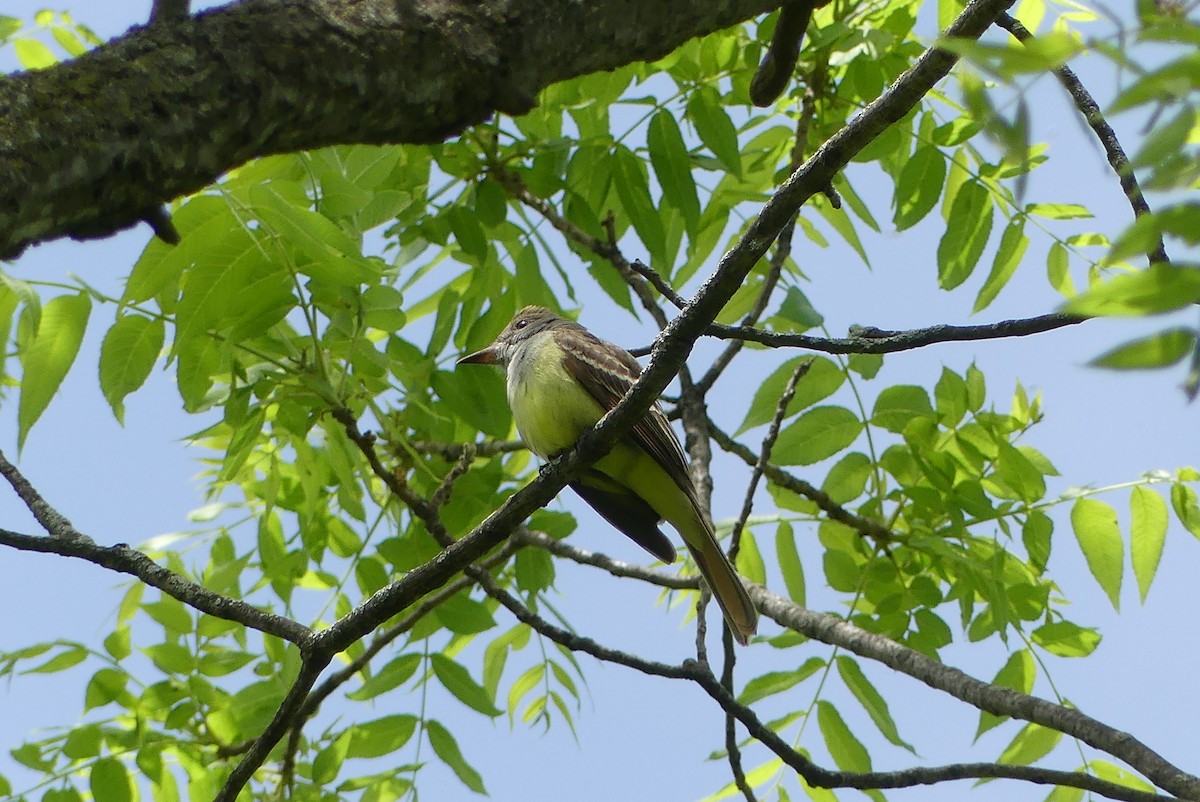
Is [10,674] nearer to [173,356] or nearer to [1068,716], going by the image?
[173,356]

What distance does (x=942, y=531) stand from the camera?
15.7 ft

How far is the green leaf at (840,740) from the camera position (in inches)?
179

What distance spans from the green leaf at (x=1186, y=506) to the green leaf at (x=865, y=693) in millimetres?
1304

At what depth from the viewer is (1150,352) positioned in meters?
1.20

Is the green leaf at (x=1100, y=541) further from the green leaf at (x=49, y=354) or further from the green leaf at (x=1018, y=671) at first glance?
the green leaf at (x=49, y=354)

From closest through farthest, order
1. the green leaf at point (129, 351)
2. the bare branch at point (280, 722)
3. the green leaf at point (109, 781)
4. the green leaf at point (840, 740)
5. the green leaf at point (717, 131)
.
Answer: the bare branch at point (280, 722)
the green leaf at point (129, 351)
the green leaf at point (109, 781)
the green leaf at point (840, 740)
the green leaf at point (717, 131)

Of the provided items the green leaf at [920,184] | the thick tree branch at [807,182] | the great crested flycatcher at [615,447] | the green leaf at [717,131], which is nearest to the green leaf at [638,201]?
the green leaf at [717,131]

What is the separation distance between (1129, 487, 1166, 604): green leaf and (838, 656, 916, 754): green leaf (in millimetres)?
1053

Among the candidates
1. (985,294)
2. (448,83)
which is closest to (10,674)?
(448,83)

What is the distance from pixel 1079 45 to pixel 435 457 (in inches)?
166

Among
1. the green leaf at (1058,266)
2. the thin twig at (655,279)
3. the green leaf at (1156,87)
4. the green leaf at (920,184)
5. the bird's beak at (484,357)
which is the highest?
the bird's beak at (484,357)

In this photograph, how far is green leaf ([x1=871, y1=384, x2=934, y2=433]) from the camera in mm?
4824

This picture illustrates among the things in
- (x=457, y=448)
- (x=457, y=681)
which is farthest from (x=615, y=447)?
(x=457, y=681)

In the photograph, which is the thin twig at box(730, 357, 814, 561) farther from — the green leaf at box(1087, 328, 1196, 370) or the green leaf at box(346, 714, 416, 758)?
the green leaf at box(1087, 328, 1196, 370)
